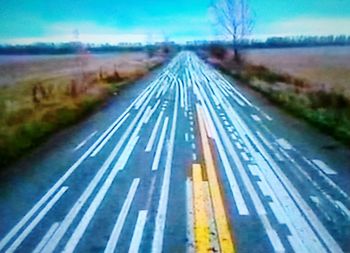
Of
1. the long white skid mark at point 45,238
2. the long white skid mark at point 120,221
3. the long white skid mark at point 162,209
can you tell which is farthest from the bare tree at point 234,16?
the long white skid mark at point 45,238

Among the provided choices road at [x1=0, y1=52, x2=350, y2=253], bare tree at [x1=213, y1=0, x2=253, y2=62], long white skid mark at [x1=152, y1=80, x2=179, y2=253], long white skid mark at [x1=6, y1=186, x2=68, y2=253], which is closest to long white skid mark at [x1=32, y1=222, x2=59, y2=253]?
road at [x1=0, y1=52, x2=350, y2=253]

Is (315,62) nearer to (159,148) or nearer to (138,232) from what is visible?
(159,148)

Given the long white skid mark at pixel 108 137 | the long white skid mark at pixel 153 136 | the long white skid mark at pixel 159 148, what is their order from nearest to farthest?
the long white skid mark at pixel 159 148, the long white skid mark at pixel 108 137, the long white skid mark at pixel 153 136

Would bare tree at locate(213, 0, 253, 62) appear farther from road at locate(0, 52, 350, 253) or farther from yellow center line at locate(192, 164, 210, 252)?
yellow center line at locate(192, 164, 210, 252)

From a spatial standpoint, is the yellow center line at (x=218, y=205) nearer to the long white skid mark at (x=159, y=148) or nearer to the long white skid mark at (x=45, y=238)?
the long white skid mark at (x=159, y=148)

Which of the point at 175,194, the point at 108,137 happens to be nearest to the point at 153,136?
the point at 108,137
